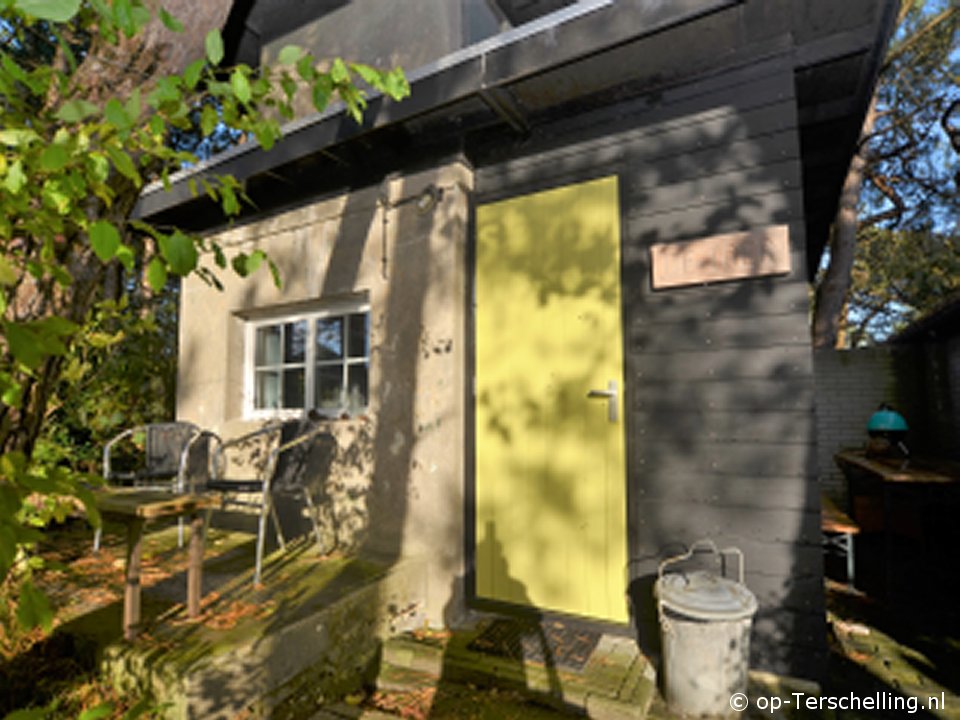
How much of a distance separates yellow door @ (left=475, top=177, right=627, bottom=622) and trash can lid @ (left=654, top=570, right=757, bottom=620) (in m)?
0.52

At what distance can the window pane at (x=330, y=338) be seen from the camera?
4488mm

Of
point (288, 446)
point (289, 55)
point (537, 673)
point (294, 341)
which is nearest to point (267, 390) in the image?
point (294, 341)

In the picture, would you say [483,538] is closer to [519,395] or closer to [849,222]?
[519,395]

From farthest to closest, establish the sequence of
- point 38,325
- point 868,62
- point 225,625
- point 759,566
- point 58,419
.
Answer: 1. point 58,419
2. point 868,62
3. point 759,566
4. point 225,625
5. point 38,325

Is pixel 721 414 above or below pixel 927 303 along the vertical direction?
below

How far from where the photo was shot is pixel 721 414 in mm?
3047

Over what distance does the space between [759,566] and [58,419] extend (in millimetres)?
6794

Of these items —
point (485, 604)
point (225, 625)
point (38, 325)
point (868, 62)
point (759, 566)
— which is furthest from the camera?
point (485, 604)

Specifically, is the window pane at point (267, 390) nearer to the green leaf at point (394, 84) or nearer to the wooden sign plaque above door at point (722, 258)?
the green leaf at point (394, 84)

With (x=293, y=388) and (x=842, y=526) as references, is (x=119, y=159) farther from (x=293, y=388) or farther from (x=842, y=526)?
(x=842, y=526)

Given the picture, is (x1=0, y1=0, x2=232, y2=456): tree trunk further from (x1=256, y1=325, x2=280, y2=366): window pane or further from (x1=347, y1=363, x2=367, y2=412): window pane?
(x1=256, y1=325, x2=280, y2=366): window pane

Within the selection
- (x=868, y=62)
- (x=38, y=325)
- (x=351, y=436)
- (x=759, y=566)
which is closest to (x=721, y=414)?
(x=759, y=566)

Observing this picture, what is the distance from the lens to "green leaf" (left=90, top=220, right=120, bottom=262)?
1.24m

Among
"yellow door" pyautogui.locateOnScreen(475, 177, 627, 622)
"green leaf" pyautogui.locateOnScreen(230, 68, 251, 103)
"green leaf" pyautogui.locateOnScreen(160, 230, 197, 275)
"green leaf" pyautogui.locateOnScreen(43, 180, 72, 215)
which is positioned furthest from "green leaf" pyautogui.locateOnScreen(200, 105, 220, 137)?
"yellow door" pyautogui.locateOnScreen(475, 177, 627, 622)
